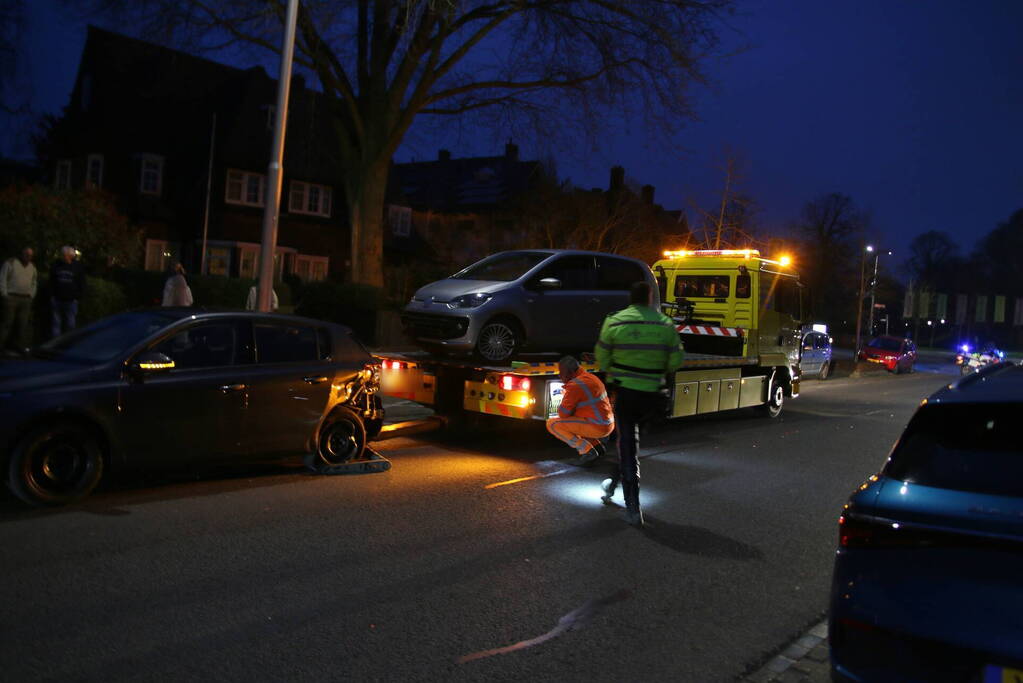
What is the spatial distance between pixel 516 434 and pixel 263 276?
409cm

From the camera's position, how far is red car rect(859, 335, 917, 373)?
117 ft

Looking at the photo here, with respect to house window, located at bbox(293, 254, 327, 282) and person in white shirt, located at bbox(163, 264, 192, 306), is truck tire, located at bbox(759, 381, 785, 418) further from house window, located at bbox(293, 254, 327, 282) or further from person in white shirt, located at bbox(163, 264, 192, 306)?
house window, located at bbox(293, 254, 327, 282)

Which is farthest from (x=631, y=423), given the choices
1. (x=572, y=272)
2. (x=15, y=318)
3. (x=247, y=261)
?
(x=247, y=261)

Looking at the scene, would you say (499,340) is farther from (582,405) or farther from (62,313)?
(62,313)

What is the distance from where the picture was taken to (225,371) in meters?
7.58

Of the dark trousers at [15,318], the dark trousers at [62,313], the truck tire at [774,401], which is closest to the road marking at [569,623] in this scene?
the truck tire at [774,401]

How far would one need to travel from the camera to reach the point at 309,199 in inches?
1527

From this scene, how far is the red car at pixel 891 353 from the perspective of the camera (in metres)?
35.6

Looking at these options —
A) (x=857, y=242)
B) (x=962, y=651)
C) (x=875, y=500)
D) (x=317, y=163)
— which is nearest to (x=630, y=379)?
(x=875, y=500)

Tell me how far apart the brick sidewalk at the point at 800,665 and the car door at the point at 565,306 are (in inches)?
247

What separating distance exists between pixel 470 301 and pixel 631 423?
141 inches

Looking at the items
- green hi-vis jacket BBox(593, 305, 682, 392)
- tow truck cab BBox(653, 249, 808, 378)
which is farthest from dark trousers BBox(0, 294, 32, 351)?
green hi-vis jacket BBox(593, 305, 682, 392)

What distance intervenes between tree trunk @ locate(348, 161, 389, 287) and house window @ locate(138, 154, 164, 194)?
663 inches

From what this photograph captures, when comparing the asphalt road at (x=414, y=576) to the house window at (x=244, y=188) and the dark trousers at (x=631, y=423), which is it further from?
the house window at (x=244, y=188)
